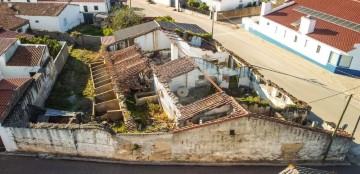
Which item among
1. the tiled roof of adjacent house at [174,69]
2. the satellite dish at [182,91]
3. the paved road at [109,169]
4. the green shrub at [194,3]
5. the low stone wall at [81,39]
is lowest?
the paved road at [109,169]

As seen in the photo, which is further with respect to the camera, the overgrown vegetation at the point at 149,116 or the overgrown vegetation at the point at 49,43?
the overgrown vegetation at the point at 49,43

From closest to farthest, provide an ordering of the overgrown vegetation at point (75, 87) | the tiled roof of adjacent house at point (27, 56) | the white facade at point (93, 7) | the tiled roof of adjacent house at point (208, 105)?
the tiled roof of adjacent house at point (208, 105) → the overgrown vegetation at point (75, 87) → the tiled roof of adjacent house at point (27, 56) → the white facade at point (93, 7)

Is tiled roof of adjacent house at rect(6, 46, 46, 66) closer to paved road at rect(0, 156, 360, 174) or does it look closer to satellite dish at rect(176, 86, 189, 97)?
paved road at rect(0, 156, 360, 174)

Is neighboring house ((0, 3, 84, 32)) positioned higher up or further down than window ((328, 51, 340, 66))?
higher up

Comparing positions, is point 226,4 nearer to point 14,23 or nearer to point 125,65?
point 125,65

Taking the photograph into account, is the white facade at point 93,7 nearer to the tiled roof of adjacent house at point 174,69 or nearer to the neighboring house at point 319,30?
the neighboring house at point 319,30

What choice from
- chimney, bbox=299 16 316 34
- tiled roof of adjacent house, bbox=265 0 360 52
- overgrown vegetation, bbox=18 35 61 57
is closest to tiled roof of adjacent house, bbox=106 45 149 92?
overgrown vegetation, bbox=18 35 61 57

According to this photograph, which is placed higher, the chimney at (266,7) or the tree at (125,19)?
the chimney at (266,7)

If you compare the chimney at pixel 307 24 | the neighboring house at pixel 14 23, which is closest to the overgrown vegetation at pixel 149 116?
the chimney at pixel 307 24
